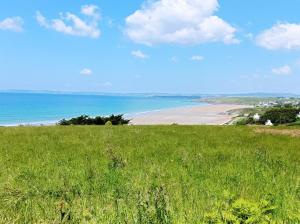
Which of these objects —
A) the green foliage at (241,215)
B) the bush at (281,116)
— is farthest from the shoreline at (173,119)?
the green foliage at (241,215)

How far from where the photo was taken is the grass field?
5949mm

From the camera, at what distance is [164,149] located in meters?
14.9

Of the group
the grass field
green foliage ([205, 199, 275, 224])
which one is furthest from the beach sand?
green foliage ([205, 199, 275, 224])

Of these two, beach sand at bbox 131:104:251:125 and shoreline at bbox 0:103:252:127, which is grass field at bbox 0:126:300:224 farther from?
beach sand at bbox 131:104:251:125

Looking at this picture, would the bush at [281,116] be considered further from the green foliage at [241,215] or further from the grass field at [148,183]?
the green foliage at [241,215]

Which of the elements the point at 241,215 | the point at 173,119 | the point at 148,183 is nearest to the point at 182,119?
the point at 173,119

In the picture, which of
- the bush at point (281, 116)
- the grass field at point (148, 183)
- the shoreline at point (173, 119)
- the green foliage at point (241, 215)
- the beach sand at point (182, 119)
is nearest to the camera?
the green foliage at point (241, 215)

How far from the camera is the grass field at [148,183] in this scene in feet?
19.5

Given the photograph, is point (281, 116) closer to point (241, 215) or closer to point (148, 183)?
point (148, 183)

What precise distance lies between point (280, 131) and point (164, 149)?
1028 cm

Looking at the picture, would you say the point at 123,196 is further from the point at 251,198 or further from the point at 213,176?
the point at 213,176

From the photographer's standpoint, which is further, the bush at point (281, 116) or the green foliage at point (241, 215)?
the bush at point (281, 116)

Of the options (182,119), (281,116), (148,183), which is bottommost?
(182,119)

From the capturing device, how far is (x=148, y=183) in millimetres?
8648
